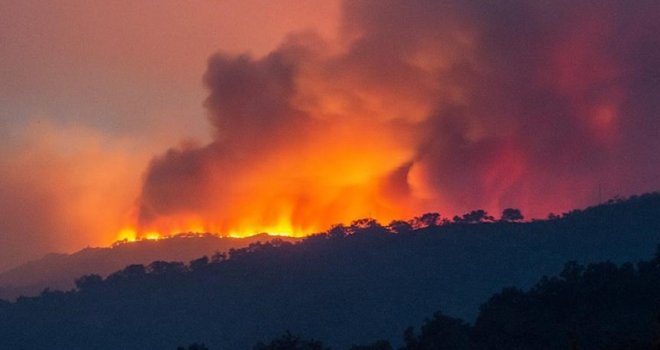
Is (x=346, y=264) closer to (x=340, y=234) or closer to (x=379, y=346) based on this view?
(x=340, y=234)

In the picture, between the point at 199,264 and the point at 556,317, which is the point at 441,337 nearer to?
the point at 556,317

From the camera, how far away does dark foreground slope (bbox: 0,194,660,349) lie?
76.7 meters

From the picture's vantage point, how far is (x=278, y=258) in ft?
299

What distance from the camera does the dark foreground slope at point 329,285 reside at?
7669cm

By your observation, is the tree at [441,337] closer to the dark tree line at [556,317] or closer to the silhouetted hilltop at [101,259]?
the dark tree line at [556,317]

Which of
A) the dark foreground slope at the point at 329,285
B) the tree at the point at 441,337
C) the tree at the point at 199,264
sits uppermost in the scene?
the tree at the point at 199,264

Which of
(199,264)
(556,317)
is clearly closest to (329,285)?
(199,264)

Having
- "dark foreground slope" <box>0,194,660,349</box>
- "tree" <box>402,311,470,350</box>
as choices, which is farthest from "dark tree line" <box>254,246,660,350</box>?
"dark foreground slope" <box>0,194,660,349</box>

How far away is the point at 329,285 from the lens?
3334 inches

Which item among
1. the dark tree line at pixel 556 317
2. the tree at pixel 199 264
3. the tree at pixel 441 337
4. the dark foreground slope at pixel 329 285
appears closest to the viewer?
the dark tree line at pixel 556 317

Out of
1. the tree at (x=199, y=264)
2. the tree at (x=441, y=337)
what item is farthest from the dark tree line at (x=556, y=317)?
the tree at (x=199, y=264)

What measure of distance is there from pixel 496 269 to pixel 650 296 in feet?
129

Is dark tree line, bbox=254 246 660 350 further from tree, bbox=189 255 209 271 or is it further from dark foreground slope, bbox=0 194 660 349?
tree, bbox=189 255 209 271

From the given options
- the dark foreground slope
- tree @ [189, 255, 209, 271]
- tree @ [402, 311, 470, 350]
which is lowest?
tree @ [402, 311, 470, 350]
